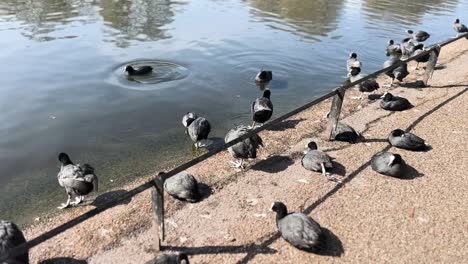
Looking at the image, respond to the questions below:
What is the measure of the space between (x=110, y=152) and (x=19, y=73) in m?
7.24

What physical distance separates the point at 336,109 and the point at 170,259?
5.81m

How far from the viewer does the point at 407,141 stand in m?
9.84

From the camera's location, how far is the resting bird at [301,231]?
6484mm

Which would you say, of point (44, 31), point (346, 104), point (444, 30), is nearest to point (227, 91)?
point (346, 104)

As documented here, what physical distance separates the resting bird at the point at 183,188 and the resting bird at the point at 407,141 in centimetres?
509

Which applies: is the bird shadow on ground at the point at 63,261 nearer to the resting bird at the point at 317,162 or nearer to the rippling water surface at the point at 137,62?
the rippling water surface at the point at 137,62

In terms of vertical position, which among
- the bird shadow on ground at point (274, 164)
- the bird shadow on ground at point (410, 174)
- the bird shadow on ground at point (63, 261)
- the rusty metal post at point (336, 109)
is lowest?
the bird shadow on ground at point (63, 261)

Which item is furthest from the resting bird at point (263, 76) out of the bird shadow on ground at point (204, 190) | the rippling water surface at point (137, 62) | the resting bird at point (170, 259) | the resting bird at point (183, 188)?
the resting bird at point (170, 259)

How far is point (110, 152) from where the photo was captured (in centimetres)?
1112

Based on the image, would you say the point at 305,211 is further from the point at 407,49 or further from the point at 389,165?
the point at 407,49

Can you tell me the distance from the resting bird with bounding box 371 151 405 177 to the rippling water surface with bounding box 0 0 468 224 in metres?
4.91

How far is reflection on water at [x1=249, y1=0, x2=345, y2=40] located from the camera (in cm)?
2523

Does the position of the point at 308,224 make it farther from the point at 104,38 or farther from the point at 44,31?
the point at 44,31

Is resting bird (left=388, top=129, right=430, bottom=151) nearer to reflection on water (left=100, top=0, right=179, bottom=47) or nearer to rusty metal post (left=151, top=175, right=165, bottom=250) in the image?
rusty metal post (left=151, top=175, right=165, bottom=250)
